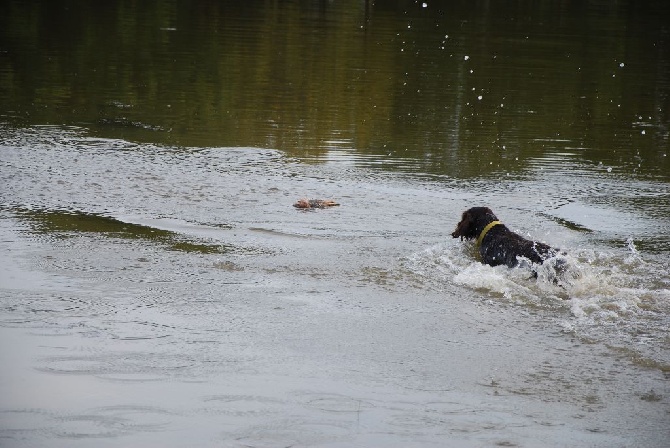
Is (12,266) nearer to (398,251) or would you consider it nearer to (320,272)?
(320,272)

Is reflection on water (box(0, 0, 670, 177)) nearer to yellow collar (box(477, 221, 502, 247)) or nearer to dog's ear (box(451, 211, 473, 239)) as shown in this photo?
dog's ear (box(451, 211, 473, 239))

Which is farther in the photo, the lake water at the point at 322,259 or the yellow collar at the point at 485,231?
the yellow collar at the point at 485,231

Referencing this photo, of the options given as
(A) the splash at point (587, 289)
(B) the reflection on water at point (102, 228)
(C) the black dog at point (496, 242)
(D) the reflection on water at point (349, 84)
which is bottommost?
(A) the splash at point (587, 289)

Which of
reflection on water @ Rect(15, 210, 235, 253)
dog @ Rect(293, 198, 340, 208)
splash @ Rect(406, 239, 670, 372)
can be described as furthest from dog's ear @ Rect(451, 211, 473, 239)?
reflection on water @ Rect(15, 210, 235, 253)

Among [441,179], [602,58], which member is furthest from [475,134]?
[602,58]

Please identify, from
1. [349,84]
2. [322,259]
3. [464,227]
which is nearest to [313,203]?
[322,259]

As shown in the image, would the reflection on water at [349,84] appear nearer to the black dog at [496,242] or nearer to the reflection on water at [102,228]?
the black dog at [496,242]

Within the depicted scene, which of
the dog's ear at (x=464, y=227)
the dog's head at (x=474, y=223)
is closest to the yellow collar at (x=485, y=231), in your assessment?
the dog's head at (x=474, y=223)

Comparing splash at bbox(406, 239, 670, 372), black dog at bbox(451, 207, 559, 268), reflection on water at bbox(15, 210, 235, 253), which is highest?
black dog at bbox(451, 207, 559, 268)

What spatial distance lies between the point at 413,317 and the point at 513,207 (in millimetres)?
3946

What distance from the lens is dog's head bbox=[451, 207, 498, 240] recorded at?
373 inches

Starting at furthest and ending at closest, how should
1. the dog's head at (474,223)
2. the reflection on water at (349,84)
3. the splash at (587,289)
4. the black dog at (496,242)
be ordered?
the reflection on water at (349,84) → the dog's head at (474,223) → the black dog at (496,242) → the splash at (587,289)

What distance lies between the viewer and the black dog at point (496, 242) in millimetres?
8609

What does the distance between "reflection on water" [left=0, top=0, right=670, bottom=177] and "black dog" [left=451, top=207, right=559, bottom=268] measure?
329cm
